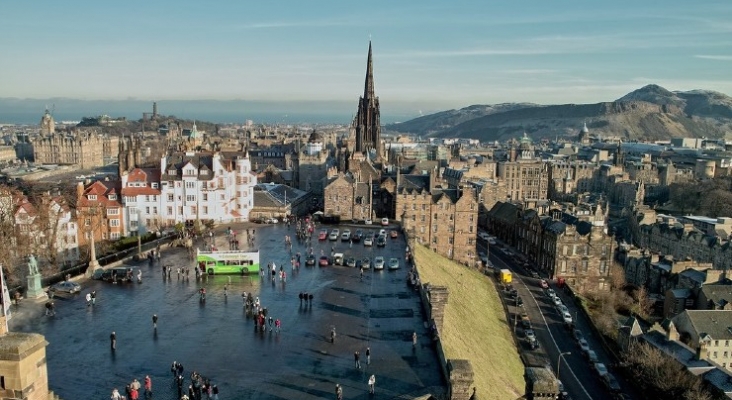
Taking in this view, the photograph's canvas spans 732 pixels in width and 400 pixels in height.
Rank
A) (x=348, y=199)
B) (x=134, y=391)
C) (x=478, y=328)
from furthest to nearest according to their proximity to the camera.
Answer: (x=348, y=199)
(x=478, y=328)
(x=134, y=391)

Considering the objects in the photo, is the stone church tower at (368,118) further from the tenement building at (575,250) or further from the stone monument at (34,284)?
the stone monument at (34,284)

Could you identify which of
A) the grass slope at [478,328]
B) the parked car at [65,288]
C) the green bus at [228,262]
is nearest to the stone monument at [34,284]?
the parked car at [65,288]

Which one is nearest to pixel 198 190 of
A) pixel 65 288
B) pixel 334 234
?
pixel 334 234

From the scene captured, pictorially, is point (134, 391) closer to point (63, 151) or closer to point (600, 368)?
point (600, 368)

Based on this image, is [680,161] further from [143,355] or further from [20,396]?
[20,396]

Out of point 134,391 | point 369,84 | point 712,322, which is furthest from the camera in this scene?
point 369,84

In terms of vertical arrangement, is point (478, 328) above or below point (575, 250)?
below

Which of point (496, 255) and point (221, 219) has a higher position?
point (221, 219)

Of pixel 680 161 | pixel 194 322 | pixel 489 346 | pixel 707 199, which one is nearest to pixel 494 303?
pixel 489 346
